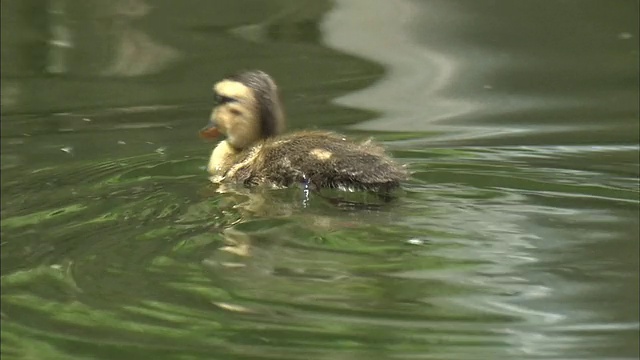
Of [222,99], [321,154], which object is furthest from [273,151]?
[222,99]

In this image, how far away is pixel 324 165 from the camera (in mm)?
2777

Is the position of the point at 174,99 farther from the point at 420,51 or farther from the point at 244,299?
the point at 244,299

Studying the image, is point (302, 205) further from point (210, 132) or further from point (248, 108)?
point (210, 132)

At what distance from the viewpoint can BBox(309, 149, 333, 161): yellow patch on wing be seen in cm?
279

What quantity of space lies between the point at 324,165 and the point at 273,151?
196 mm

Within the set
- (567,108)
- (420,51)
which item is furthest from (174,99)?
(567,108)

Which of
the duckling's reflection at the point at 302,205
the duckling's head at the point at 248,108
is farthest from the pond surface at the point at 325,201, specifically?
the duckling's head at the point at 248,108

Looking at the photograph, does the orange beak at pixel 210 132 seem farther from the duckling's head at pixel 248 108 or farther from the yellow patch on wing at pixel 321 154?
the yellow patch on wing at pixel 321 154

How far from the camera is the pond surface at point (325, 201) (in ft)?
6.98

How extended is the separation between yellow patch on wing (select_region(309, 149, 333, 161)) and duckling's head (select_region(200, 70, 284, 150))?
345mm

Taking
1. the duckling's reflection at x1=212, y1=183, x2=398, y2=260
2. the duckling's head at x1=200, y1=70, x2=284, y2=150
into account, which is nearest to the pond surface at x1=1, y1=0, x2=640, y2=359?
the duckling's reflection at x1=212, y1=183, x2=398, y2=260

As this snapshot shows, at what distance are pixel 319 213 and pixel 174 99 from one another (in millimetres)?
1380

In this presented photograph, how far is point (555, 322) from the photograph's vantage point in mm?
2150

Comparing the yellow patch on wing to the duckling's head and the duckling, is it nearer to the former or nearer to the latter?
the duckling
